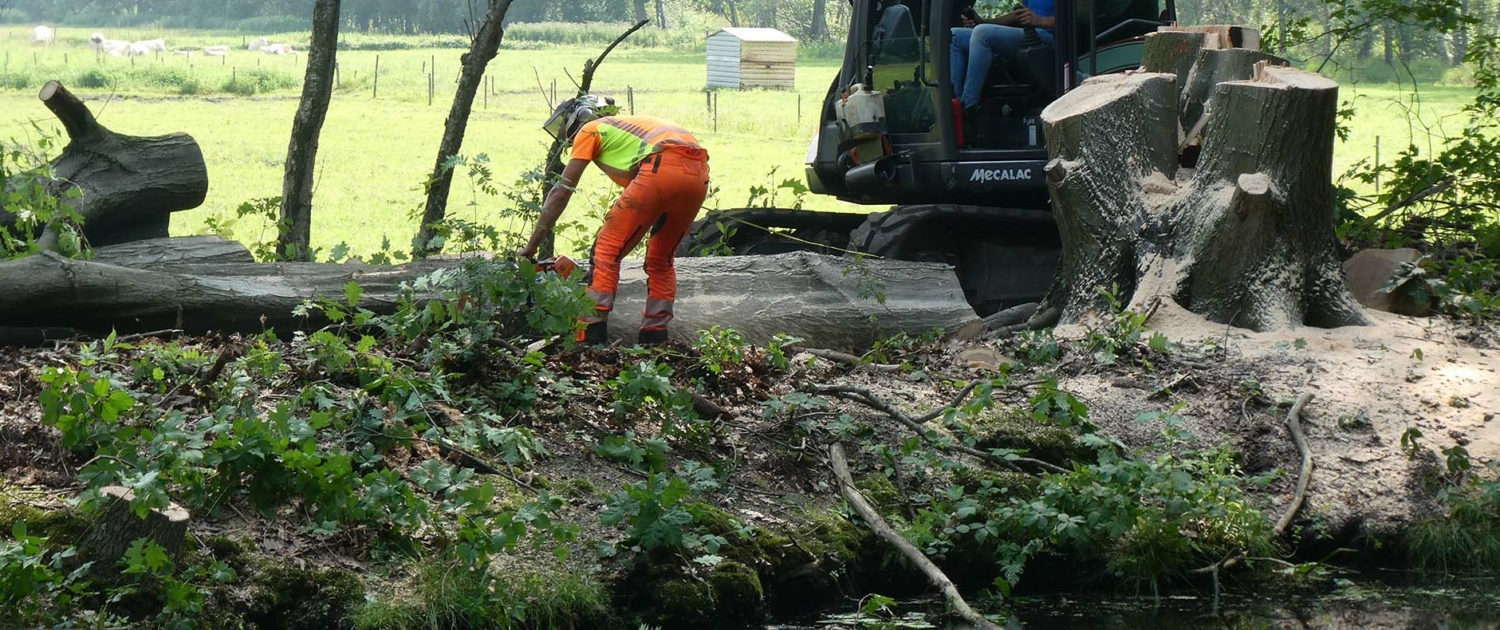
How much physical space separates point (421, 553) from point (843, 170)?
6.85 meters

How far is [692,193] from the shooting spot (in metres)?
7.91

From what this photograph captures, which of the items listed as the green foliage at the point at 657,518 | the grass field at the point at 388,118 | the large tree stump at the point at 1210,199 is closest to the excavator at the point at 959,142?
the large tree stump at the point at 1210,199

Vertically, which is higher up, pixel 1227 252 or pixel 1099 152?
pixel 1099 152

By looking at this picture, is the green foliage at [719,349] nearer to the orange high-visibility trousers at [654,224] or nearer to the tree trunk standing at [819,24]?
the orange high-visibility trousers at [654,224]

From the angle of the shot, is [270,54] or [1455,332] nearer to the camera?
[1455,332]

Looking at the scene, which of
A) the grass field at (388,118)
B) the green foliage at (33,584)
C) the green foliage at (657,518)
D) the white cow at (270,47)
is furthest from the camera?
the white cow at (270,47)

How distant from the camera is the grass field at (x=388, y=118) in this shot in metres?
19.9

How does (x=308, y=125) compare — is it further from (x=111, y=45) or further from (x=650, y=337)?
(x=111, y=45)

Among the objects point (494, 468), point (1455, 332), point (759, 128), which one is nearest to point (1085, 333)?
point (1455, 332)

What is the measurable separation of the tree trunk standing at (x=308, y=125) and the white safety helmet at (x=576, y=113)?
232 centimetres

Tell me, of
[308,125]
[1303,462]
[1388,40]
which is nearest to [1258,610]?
[1303,462]

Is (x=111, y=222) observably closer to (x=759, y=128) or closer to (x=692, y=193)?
(x=692, y=193)

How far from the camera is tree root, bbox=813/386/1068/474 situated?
5.93 meters

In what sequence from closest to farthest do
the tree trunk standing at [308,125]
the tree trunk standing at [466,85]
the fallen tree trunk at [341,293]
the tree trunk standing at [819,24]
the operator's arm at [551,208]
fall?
the fallen tree trunk at [341,293], the operator's arm at [551,208], the tree trunk standing at [308,125], the tree trunk standing at [466,85], the tree trunk standing at [819,24]
